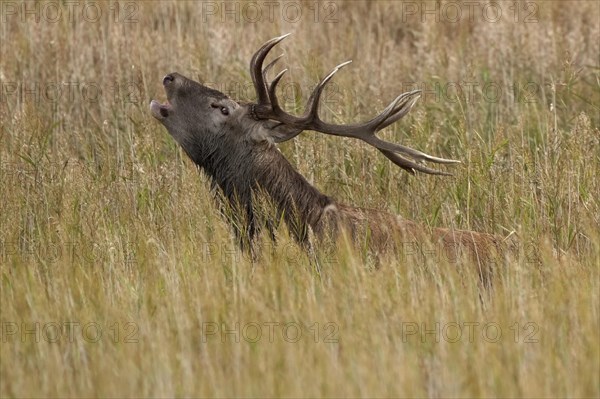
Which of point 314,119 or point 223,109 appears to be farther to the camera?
→ point 223,109

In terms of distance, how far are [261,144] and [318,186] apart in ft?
3.32

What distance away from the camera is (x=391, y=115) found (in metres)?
7.27

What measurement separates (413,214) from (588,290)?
227 centimetres

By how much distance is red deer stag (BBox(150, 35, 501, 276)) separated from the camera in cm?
692

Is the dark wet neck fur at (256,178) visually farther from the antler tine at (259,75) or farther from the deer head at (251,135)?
the antler tine at (259,75)

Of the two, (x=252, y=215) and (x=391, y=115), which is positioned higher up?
(x=391, y=115)

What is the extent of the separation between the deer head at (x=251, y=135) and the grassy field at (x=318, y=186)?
21 cm

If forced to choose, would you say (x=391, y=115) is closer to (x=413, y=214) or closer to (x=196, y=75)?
(x=413, y=214)

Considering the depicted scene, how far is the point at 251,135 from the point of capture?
7148mm

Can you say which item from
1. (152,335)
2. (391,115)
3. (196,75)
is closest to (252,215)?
(391,115)

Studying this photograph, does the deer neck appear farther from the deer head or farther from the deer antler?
the deer antler

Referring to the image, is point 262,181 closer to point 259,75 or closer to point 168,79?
point 259,75

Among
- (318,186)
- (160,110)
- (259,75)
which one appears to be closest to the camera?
(259,75)

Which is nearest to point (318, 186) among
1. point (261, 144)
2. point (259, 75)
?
point (261, 144)
